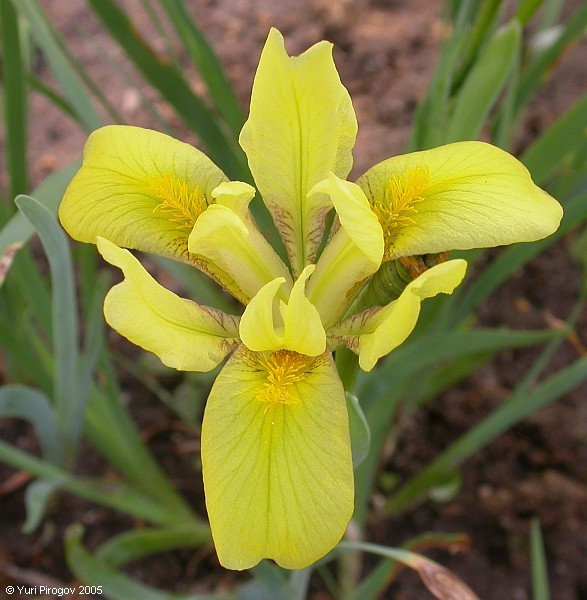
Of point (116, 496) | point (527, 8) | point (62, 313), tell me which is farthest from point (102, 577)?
point (527, 8)

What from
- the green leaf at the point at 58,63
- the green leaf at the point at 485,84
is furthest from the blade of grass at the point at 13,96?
the green leaf at the point at 485,84

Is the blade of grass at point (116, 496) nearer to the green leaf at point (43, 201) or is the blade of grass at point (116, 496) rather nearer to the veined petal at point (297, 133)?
the green leaf at point (43, 201)

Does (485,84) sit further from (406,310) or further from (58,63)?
(58,63)

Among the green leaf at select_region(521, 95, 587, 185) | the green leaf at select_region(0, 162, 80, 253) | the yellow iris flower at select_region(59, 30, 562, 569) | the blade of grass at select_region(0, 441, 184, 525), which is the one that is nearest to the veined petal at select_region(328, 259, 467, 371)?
the yellow iris flower at select_region(59, 30, 562, 569)

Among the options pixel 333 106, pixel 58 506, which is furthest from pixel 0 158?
pixel 333 106

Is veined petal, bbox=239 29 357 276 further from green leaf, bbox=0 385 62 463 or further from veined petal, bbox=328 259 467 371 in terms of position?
green leaf, bbox=0 385 62 463

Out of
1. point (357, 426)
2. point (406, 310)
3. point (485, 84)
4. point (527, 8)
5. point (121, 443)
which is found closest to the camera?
point (406, 310)

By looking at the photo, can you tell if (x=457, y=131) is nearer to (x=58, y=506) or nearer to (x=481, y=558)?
(x=481, y=558)
